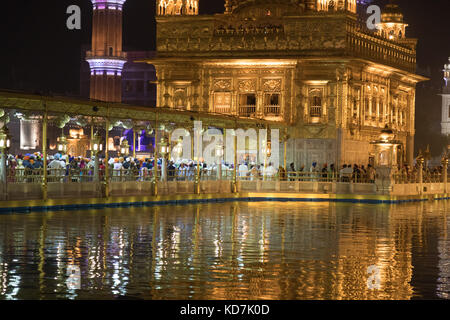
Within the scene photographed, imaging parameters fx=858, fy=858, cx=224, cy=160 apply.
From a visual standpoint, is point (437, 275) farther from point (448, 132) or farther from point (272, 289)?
point (448, 132)

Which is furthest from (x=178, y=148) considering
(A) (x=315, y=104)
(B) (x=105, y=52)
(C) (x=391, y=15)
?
(B) (x=105, y=52)

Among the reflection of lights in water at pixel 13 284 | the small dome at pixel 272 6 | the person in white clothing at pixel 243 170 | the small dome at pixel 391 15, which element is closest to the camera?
the reflection of lights in water at pixel 13 284

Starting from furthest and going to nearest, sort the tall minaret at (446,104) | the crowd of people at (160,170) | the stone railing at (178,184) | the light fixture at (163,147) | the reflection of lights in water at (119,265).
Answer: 1. the tall minaret at (446,104)
2. the light fixture at (163,147)
3. the crowd of people at (160,170)
4. the stone railing at (178,184)
5. the reflection of lights in water at (119,265)

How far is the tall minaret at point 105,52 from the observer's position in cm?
7450

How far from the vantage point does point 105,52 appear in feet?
245

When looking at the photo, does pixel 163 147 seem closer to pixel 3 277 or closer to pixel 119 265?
pixel 119 265

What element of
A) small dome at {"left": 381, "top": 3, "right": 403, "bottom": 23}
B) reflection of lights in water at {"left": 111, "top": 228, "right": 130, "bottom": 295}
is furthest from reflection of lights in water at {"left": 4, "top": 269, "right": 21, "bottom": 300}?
small dome at {"left": 381, "top": 3, "right": 403, "bottom": 23}

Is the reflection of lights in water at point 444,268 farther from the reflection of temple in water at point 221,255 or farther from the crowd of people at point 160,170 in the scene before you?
the crowd of people at point 160,170

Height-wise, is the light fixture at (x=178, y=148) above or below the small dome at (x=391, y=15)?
below

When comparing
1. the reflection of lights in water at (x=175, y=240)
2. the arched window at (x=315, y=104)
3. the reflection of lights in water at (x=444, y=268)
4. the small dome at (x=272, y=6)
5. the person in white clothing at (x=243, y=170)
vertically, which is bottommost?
the reflection of lights in water at (x=444, y=268)

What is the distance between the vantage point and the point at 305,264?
13.5 m

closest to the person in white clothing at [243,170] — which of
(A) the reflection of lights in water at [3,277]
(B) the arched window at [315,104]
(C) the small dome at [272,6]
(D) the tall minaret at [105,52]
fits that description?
(B) the arched window at [315,104]

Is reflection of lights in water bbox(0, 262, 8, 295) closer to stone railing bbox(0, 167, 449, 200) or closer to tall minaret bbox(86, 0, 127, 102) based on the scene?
stone railing bbox(0, 167, 449, 200)

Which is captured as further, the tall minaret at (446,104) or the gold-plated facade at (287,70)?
the tall minaret at (446,104)
